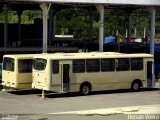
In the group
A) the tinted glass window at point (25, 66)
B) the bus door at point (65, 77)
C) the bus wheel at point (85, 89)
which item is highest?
the tinted glass window at point (25, 66)

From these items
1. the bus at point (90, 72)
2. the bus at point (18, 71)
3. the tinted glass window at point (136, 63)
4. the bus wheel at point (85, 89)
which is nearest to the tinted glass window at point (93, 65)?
the bus at point (90, 72)

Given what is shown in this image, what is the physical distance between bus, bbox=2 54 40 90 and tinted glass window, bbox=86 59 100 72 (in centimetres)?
337

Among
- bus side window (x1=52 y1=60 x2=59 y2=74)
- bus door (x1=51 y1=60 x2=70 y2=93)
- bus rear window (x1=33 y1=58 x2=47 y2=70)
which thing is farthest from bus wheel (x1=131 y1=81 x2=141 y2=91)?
bus rear window (x1=33 y1=58 x2=47 y2=70)

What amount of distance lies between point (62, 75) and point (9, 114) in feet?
23.6

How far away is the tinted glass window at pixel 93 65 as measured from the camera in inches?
1120

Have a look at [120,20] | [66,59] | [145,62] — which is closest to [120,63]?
[145,62]

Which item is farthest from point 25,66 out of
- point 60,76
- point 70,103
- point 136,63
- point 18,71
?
point 136,63

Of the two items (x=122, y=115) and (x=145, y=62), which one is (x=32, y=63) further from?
(x=122, y=115)

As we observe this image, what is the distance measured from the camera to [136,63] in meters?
30.5

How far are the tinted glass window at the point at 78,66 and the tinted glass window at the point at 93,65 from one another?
348 millimetres

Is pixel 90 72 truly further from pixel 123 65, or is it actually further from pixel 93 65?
pixel 123 65

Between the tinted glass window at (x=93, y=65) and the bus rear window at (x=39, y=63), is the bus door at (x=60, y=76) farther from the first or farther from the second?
the tinted glass window at (x=93, y=65)

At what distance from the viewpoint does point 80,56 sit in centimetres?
2825

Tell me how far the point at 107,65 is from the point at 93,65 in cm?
103
